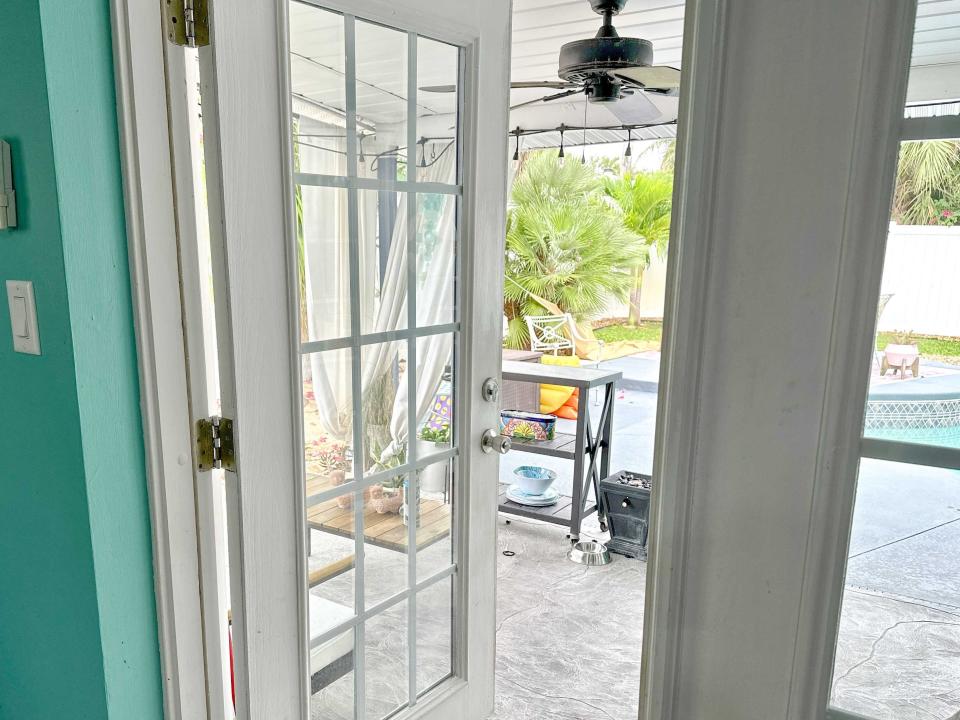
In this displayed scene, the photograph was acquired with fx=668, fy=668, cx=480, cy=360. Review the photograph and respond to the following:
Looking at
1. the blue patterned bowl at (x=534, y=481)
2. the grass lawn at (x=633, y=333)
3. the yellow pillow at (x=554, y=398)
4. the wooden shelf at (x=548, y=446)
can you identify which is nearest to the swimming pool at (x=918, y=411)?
the wooden shelf at (x=548, y=446)

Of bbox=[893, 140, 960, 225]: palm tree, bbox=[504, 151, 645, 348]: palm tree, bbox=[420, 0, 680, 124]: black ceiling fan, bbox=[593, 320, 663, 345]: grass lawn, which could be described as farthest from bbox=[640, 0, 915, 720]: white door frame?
bbox=[593, 320, 663, 345]: grass lawn

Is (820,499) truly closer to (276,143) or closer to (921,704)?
(921,704)

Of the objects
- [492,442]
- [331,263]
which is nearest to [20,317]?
[331,263]

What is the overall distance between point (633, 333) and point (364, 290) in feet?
28.0

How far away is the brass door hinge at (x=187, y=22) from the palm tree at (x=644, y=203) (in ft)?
22.1

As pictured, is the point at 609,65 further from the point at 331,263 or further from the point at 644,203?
the point at 644,203

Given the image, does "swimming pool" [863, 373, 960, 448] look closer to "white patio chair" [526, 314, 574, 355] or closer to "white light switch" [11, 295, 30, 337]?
"white light switch" [11, 295, 30, 337]

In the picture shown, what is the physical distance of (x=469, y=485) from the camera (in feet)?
5.69

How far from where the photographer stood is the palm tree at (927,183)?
0.64 m

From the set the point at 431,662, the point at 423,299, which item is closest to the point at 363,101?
the point at 423,299

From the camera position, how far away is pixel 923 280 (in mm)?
664

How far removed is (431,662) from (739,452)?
1.28 metres

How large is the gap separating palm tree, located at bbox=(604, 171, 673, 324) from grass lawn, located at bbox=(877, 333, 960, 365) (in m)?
7.01

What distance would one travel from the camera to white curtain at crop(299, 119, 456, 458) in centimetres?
134
